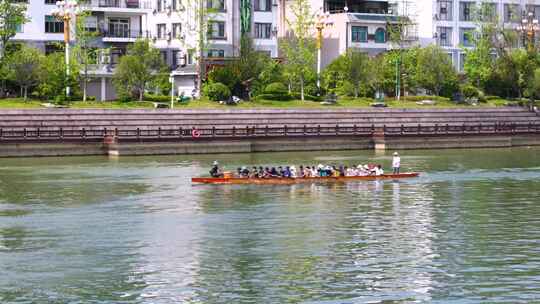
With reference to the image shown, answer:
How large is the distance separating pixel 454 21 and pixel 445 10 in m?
1.87

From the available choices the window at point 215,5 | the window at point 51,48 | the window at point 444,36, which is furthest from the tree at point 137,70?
the window at point 444,36

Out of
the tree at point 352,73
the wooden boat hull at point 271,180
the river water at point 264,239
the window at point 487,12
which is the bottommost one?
the river water at point 264,239

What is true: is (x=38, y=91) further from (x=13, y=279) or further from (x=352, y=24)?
(x=13, y=279)

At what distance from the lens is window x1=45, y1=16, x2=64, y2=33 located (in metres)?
126

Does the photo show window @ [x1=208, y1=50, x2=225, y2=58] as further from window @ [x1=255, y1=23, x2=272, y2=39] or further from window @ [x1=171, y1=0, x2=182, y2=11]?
window @ [x1=171, y1=0, x2=182, y2=11]

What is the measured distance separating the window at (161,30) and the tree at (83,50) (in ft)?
40.3

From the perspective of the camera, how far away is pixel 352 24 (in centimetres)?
14500

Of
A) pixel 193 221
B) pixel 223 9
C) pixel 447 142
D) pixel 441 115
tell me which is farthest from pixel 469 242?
pixel 223 9

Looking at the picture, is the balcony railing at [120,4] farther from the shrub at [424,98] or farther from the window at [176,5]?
the shrub at [424,98]

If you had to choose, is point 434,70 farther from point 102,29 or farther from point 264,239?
point 264,239

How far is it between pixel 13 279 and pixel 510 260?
20730 mm

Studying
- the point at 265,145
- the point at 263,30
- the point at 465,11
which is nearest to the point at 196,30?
the point at 263,30

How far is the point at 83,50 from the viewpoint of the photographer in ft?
395

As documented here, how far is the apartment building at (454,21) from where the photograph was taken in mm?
151250
